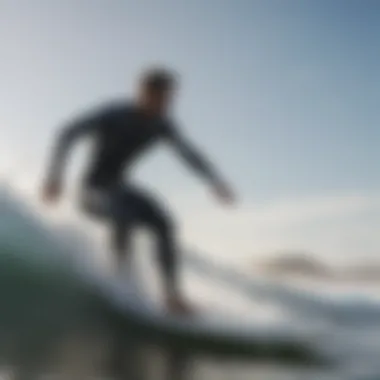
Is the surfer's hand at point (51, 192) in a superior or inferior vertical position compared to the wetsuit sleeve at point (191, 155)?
inferior

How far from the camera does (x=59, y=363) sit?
147 centimetres

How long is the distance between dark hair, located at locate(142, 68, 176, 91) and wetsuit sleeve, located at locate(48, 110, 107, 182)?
0.11 m

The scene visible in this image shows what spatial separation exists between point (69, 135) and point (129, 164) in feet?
0.45

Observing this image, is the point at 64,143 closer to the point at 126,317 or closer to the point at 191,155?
the point at 191,155

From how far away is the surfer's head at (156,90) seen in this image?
155 centimetres

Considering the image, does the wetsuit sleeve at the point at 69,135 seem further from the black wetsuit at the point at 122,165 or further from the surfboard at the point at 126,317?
the surfboard at the point at 126,317

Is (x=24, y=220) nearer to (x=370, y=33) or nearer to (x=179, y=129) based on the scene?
(x=179, y=129)

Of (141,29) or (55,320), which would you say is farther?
(141,29)

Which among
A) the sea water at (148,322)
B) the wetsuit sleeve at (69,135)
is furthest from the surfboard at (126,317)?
the wetsuit sleeve at (69,135)

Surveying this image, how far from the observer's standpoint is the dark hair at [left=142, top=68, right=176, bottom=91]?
5.11ft

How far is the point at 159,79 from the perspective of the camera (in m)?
1.57

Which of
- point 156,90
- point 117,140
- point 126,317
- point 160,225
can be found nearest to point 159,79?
point 156,90

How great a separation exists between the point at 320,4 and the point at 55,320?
89 cm

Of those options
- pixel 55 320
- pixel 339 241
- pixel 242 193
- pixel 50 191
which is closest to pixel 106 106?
pixel 50 191
